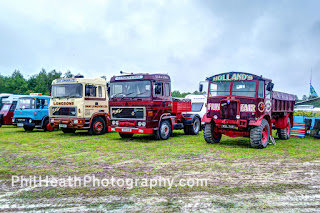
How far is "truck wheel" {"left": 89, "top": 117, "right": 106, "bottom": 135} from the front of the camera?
13.8m

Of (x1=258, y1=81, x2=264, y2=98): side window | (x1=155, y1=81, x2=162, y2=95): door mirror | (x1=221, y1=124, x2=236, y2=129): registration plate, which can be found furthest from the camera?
(x1=155, y1=81, x2=162, y2=95): door mirror

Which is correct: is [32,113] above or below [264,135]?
above

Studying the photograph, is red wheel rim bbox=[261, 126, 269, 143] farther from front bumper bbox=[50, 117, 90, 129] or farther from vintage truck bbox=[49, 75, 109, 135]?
front bumper bbox=[50, 117, 90, 129]

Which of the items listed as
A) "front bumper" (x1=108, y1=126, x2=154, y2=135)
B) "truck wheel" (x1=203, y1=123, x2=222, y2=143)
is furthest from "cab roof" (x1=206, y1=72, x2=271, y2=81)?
"front bumper" (x1=108, y1=126, x2=154, y2=135)

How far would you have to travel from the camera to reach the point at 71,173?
6.26m

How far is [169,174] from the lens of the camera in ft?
20.3

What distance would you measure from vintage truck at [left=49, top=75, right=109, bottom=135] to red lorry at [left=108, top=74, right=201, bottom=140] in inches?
73.3

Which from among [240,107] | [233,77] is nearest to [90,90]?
→ [233,77]

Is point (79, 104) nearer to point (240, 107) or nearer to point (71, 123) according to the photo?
point (71, 123)

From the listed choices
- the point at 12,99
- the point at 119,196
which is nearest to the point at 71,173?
the point at 119,196

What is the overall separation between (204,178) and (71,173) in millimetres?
2984

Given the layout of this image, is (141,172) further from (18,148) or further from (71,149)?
(18,148)

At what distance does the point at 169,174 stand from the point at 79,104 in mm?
8085

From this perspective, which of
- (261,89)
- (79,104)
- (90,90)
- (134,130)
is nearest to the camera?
(261,89)
